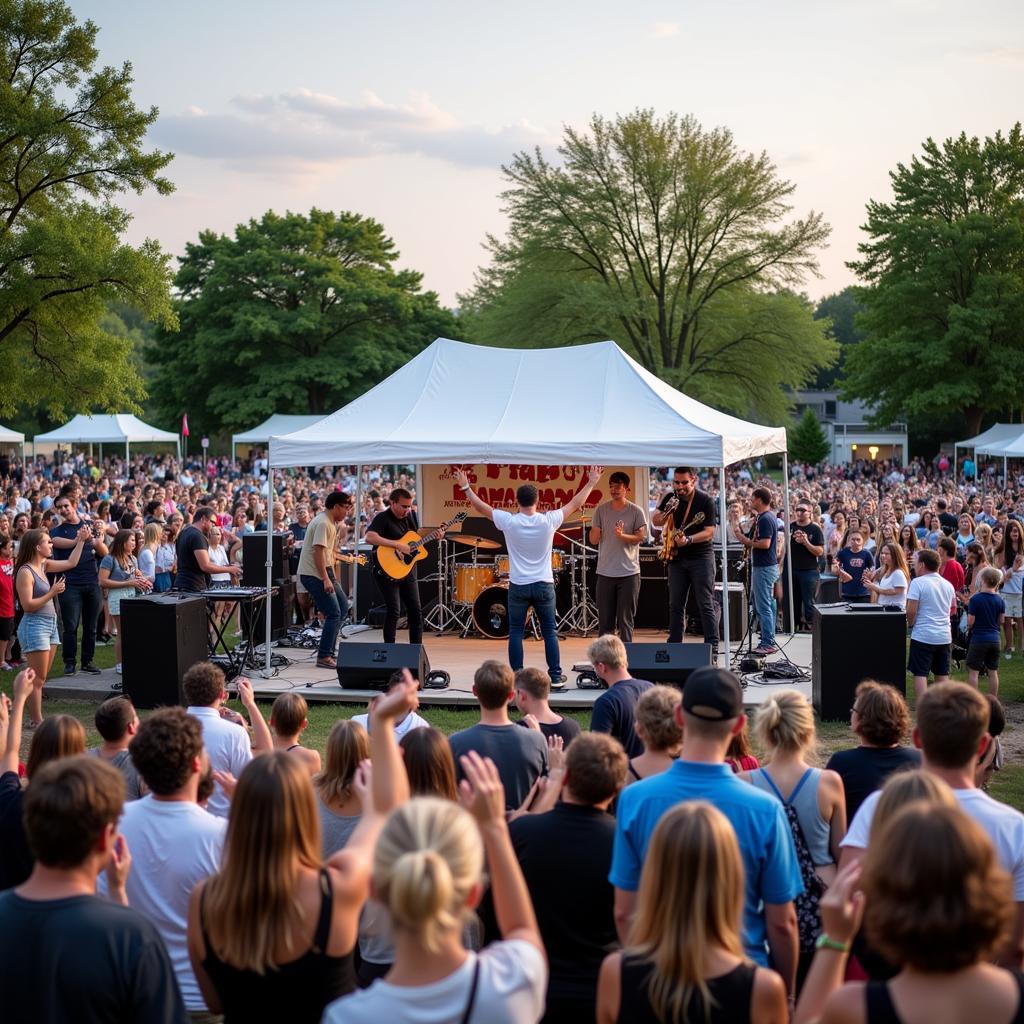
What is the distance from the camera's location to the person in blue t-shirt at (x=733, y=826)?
3273mm

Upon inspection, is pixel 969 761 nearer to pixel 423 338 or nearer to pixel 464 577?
pixel 464 577

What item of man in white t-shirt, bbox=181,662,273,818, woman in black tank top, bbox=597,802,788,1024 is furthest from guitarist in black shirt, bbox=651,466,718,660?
woman in black tank top, bbox=597,802,788,1024

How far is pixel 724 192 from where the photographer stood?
4431 cm

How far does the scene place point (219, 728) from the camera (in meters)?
5.33

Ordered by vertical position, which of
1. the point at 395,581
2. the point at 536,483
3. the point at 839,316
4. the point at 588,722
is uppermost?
the point at 839,316

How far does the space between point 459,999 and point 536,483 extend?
12.5 metres

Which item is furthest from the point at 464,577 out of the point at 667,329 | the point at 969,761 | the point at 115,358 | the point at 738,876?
the point at 667,329

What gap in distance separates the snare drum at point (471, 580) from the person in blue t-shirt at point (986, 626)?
566cm

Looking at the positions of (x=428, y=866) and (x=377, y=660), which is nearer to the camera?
(x=428, y=866)

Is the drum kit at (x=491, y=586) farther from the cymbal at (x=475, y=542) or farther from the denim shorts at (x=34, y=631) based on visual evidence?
the denim shorts at (x=34, y=631)

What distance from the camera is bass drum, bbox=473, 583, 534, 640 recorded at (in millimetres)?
13313

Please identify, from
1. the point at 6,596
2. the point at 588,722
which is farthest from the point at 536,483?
the point at 6,596

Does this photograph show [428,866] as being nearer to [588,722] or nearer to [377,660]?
[588,722]

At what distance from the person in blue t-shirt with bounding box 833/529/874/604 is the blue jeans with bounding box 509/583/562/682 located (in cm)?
388
